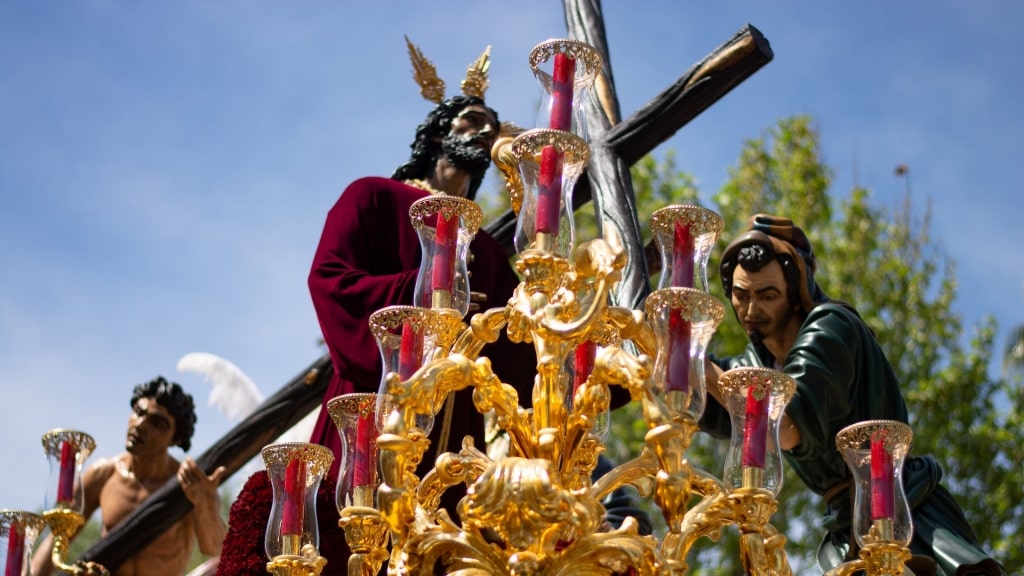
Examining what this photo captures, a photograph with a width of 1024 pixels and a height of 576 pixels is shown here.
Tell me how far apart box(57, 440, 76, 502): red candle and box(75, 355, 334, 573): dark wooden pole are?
939mm

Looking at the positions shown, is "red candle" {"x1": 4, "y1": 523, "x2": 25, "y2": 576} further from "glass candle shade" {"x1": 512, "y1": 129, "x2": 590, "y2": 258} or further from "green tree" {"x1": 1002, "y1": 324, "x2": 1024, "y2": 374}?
"green tree" {"x1": 1002, "y1": 324, "x2": 1024, "y2": 374}

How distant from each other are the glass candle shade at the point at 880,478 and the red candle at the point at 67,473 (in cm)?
410

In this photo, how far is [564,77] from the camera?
5406 millimetres

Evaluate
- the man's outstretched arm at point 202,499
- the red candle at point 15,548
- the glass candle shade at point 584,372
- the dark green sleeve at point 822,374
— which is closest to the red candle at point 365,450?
the glass candle shade at point 584,372

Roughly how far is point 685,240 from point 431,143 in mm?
3338

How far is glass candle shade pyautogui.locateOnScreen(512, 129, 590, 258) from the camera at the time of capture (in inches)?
201

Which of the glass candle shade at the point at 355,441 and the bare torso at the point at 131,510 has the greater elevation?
the bare torso at the point at 131,510

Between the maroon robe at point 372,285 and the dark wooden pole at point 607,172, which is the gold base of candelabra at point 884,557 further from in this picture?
the dark wooden pole at point 607,172

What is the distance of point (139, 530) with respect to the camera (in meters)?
8.90

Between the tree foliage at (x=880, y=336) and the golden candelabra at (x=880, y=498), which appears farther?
the tree foliage at (x=880, y=336)

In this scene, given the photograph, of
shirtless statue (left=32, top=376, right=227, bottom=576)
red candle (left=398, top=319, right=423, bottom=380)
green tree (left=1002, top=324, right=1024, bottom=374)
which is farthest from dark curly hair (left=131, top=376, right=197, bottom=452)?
green tree (left=1002, top=324, right=1024, bottom=374)

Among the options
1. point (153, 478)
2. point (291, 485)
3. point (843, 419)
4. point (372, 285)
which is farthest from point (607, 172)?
point (291, 485)

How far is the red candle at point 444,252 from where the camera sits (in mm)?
5316

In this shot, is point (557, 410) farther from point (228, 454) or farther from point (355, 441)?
point (228, 454)
